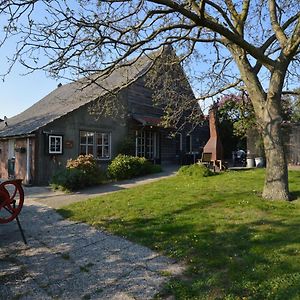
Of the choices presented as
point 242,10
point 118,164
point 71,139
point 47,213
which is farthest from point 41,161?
point 242,10

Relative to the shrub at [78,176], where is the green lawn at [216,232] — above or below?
below

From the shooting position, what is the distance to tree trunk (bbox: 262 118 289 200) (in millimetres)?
8523

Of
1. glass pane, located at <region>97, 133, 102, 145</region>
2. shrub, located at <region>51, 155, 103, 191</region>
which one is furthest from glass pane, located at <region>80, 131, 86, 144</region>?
shrub, located at <region>51, 155, 103, 191</region>

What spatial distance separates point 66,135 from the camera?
1652cm

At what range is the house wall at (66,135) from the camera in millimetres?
15578

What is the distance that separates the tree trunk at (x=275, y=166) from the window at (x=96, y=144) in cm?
1101

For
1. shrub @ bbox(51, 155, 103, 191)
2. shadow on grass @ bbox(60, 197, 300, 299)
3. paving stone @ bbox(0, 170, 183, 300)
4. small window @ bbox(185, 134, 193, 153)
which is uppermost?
small window @ bbox(185, 134, 193, 153)

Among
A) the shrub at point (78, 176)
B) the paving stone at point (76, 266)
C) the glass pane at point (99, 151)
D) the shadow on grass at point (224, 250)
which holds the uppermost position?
the glass pane at point (99, 151)

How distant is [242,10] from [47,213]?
8.08 meters

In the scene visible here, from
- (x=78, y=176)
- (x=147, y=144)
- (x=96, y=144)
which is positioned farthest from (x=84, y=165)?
(x=147, y=144)

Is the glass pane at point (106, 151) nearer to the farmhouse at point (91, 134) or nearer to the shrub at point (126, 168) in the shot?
the farmhouse at point (91, 134)

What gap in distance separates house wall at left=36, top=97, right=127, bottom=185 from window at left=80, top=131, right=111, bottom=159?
245 mm

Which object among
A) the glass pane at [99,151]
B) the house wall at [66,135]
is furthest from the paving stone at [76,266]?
the glass pane at [99,151]

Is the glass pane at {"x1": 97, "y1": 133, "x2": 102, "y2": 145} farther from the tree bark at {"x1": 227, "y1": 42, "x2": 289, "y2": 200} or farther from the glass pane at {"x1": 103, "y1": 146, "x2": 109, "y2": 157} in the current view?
the tree bark at {"x1": 227, "y1": 42, "x2": 289, "y2": 200}
